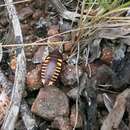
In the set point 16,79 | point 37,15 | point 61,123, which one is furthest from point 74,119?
point 37,15

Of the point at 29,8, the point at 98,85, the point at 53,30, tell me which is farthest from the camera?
the point at 29,8

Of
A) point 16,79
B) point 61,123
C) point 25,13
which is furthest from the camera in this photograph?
point 25,13

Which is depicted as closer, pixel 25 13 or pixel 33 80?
pixel 33 80

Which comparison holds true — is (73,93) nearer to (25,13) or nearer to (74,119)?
(74,119)

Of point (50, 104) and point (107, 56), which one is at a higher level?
point (107, 56)

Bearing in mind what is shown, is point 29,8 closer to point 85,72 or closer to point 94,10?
point 94,10

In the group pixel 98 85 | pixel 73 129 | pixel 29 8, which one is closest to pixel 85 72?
pixel 98 85

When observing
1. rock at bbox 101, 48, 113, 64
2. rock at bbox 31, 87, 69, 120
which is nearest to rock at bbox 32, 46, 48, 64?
rock at bbox 31, 87, 69, 120

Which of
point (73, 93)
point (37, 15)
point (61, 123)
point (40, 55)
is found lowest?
point (61, 123)
